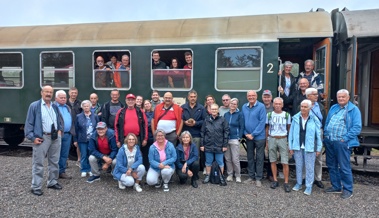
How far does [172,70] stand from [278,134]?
264cm

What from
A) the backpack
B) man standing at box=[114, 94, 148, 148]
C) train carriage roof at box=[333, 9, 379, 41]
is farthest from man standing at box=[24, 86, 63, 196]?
train carriage roof at box=[333, 9, 379, 41]

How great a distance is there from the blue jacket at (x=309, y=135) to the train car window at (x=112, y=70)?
3707mm

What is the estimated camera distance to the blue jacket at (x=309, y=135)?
505 cm

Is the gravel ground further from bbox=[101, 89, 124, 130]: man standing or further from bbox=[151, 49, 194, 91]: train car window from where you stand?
bbox=[151, 49, 194, 91]: train car window

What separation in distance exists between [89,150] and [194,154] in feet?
6.39

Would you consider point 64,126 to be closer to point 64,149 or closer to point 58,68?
point 64,149

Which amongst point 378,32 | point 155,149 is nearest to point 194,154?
point 155,149

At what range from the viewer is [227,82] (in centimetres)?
650

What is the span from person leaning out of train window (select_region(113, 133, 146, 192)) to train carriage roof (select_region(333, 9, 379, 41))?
4.47 meters

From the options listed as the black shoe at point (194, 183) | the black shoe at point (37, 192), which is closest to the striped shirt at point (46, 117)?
the black shoe at point (37, 192)

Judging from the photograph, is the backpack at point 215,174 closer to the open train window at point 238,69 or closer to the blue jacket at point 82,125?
the open train window at point 238,69

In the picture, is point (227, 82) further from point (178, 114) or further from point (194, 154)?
point (194, 154)

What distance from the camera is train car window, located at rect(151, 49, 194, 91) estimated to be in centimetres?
666

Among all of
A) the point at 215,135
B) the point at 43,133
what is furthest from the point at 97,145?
the point at 215,135
